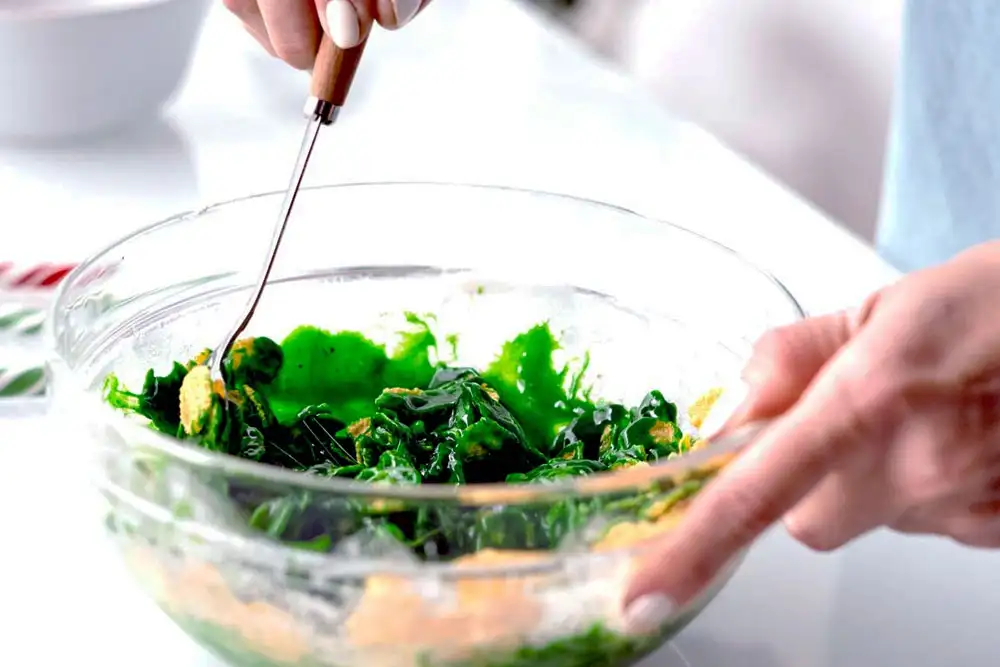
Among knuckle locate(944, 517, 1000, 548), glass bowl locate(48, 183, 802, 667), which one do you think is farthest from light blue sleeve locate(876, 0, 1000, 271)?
knuckle locate(944, 517, 1000, 548)

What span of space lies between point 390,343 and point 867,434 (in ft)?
1.57

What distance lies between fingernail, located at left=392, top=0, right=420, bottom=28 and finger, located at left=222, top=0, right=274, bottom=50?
155 millimetres

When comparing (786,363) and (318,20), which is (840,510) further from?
(318,20)

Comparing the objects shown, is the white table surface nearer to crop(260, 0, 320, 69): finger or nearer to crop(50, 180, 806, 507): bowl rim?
crop(50, 180, 806, 507): bowl rim

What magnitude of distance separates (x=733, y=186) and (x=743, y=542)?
3.05 ft

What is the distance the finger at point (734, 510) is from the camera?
0.65m

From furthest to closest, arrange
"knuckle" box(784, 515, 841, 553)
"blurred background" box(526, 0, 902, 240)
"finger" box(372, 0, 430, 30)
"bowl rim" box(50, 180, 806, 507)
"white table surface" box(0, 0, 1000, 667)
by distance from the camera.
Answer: "blurred background" box(526, 0, 902, 240), "finger" box(372, 0, 430, 30), "white table surface" box(0, 0, 1000, 667), "knuckle" box(784, 515, 841, 553), "bowl rim" box(50, 180, 806, 507)

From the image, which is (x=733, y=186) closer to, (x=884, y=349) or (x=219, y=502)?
(x=884, y=349)

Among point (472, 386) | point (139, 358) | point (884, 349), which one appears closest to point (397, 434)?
point (472, 386)

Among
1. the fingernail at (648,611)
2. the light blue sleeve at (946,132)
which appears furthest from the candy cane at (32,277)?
the light blue sleeve at (946,132)

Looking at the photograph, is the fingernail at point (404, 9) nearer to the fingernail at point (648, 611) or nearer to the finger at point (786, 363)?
the finger at point (786, 363)

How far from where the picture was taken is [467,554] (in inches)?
26.1

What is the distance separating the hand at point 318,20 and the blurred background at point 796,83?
122 cm

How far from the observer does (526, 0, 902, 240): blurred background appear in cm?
212
